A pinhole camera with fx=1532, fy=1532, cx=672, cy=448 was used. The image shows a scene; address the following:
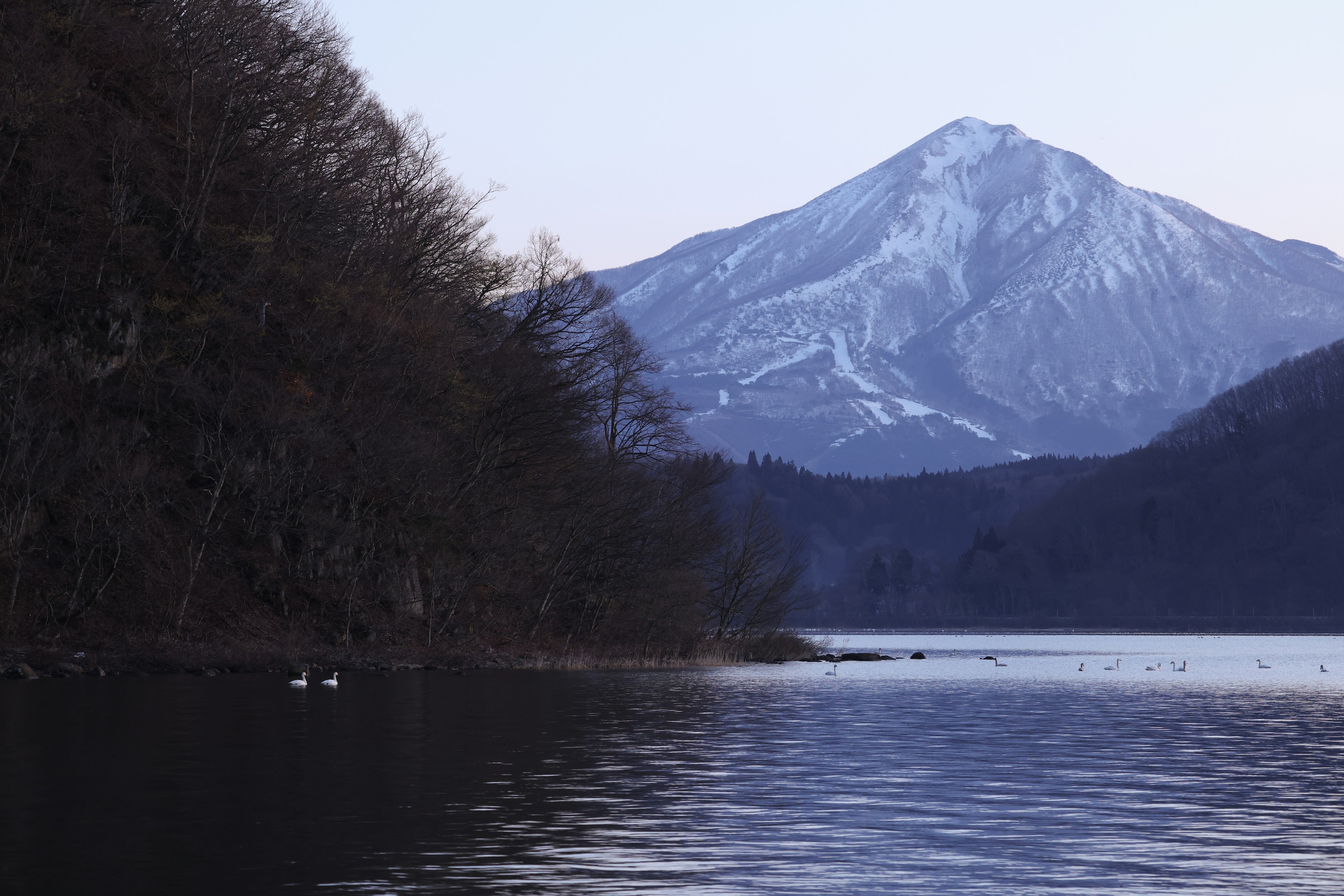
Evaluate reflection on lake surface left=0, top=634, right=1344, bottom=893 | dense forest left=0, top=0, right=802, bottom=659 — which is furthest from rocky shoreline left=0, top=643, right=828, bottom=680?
reflection on lake surface left=0, top=634, right=1344, bottom=893

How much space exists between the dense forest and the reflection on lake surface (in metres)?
11.6

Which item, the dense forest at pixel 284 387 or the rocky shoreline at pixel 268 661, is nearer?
the rocky shoreline at pixel 268 661

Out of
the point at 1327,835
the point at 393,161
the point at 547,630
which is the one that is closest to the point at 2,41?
the point at 393,161

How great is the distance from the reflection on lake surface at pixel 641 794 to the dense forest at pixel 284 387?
37.9 ft

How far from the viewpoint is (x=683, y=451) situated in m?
91.8

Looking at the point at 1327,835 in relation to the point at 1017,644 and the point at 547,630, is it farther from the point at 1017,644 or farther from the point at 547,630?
the point at 1017,644

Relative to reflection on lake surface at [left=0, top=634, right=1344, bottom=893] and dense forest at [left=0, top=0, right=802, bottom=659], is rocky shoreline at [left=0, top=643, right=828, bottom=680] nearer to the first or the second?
dense forest at [left=0, top=0, right=802, bottom=659]

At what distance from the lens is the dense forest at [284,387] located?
205ft

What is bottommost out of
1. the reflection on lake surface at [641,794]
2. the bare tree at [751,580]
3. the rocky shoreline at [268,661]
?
the reflection on lake surface at [641,794]

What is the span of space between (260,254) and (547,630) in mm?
25350

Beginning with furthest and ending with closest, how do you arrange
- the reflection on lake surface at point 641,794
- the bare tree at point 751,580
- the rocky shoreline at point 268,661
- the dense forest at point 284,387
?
the bare tree at point 751,580, the dense forest at point 284,387, the rocky shoreline at point 268,661, the reflection on lake surface at point 641,794

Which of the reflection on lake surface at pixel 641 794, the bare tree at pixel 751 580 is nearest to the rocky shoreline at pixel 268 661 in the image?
the reflection on lake surface at pixel 641 794

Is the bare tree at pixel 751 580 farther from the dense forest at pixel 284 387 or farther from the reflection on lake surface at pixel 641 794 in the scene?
the reflection on lake surface at pixel 641 794

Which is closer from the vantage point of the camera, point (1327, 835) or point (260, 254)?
point (1327, 835)
